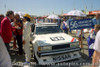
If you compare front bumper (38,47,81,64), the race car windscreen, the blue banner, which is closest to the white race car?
front bumper (38,47,81,64)

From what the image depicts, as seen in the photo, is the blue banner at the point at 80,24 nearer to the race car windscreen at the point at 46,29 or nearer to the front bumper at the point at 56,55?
the race car windscreen at the point at 46,29

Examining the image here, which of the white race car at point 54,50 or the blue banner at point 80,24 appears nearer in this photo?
the white race car at point 54,50

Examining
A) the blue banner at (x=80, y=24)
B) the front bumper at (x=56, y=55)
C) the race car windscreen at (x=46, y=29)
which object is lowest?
the front bumper at (x=56, y=55)

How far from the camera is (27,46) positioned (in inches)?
154

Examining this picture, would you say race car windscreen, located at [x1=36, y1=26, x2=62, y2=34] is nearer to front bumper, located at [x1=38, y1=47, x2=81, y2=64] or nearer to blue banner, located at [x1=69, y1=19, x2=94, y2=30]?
blue banner, located at [x1=69, y1=19, x2=94, y2=30]

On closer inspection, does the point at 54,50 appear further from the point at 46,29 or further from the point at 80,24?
the point at 80,24

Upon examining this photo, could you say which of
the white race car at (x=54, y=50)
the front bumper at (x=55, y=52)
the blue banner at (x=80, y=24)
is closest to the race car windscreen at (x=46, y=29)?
the blue banner at (x=80, y=24)

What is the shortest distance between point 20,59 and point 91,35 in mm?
3540

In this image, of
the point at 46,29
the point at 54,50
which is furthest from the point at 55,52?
the point at 46,29

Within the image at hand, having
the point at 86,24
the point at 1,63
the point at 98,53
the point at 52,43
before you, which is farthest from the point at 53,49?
the point at 1,63

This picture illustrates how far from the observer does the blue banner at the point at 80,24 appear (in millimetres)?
4996

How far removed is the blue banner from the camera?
500 cm

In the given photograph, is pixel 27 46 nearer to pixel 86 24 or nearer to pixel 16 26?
pixel 16 26

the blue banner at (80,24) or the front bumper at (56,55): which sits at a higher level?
the blue banner at (80,24)
